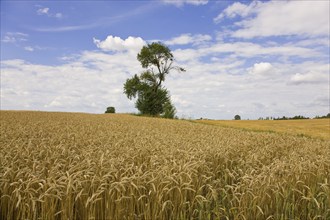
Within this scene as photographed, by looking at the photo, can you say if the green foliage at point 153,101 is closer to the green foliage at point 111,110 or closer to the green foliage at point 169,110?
the green foliage at point 169,110

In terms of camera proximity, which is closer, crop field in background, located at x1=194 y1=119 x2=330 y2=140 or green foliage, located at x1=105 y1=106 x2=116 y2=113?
crop field in background, located at x1=194 y1=119 x2=330 y2=140

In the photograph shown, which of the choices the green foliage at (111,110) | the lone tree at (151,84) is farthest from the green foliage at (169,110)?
the green foliage at (111,110)

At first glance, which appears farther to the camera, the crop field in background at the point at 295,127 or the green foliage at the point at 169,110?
the green foliage at the point at 169,110

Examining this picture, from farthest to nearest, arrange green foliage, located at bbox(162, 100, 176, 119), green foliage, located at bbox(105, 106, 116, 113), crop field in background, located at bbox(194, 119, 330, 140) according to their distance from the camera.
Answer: green foliage, located at bbox(105, 106, 116, 113)
green foliage, located at bbox(162, 100, 176, 119)
crop field in background, located at bbox(194, 119, 330, 140)

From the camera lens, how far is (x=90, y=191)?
13.4 ft

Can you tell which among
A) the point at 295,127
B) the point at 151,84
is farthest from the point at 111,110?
the point at 295,127

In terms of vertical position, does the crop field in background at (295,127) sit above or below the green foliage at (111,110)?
below

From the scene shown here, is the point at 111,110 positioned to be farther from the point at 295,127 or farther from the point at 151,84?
the point at 295,127

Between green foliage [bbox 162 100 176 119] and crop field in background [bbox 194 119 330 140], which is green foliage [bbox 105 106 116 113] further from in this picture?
crop field in background [bbox 194 119 330 140]

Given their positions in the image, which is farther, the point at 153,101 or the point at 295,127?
the point at 153,101

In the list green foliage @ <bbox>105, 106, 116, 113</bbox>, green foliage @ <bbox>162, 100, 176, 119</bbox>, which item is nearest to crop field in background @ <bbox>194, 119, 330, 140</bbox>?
green foliage @ <bbox>162, 100, 176, 119</bbox>

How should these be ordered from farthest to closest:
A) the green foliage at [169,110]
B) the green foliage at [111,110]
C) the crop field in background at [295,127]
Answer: the green foliage at [111,110]
the green foliage at [169,110]
the crop field in background at [295,127]

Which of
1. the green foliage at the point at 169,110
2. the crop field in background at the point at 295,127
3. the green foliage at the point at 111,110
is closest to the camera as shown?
the crop field in background at the point at 295,127

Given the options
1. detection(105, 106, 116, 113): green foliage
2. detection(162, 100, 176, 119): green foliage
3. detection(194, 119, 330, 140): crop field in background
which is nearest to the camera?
detection(194, 119, 330, 140): crop field in background
